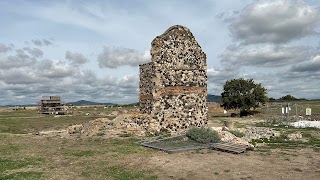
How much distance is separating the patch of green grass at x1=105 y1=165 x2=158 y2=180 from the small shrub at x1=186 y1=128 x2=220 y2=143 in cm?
649

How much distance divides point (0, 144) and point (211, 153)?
11656mm

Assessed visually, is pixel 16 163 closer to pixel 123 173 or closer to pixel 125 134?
pixel 123 173

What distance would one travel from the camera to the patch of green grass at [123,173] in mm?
10805

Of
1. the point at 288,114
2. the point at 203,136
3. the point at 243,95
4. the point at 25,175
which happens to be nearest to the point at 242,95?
the point at 243,95

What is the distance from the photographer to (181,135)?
746 inches

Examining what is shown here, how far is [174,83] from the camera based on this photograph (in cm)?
2248

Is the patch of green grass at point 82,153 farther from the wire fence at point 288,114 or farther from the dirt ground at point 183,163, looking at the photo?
the wire fence at point 288,114

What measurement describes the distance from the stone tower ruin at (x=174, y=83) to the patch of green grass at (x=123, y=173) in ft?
34.5

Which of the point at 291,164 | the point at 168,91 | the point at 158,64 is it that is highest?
the point at 158,64

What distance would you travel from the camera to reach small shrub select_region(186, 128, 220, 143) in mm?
17422

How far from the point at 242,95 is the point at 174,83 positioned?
3330 centimetres

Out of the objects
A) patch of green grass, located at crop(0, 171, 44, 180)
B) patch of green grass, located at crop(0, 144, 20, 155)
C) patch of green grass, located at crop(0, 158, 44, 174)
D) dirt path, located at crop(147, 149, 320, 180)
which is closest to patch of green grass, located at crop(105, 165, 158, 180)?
dirt path, located at crop(147, 149, 320, 180)

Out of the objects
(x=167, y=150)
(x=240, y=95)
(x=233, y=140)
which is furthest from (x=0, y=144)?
(x=240, y=95)

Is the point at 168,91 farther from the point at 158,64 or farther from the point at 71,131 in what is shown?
the point at 71,131
